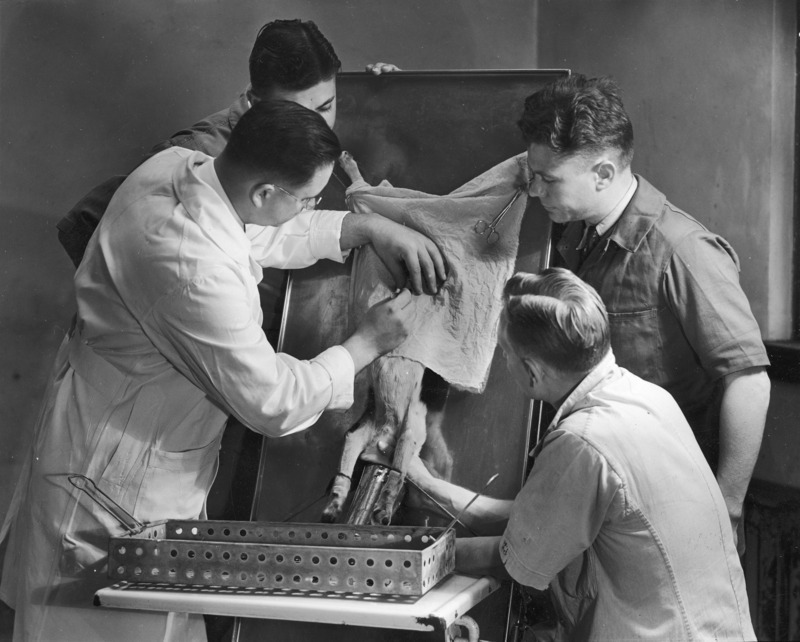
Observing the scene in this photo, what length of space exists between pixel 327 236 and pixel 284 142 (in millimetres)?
447

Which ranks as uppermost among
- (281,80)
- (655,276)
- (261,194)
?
(281,80)

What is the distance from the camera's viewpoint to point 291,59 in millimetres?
2248

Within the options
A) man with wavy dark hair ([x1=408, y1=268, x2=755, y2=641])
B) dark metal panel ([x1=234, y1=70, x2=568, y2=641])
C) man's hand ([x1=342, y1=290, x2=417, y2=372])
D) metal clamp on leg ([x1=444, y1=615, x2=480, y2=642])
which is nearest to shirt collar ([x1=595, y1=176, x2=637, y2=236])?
dark metal panel ([x1=234, y1=70, x2=568, y2=641])

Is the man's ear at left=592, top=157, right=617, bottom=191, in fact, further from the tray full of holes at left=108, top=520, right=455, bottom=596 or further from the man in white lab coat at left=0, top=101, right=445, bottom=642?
the tray full of holes at left=108, top=520, right=455, bottom=596

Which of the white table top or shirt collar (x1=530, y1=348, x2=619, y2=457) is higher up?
shirt collar (x1=530, y1=348, x2=619, y2=457)

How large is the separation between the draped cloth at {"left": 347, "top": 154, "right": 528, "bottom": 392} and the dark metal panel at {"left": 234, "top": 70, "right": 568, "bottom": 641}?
4cm

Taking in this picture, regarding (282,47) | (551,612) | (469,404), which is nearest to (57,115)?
(282,47)

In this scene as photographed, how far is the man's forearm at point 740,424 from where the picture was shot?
1895mm

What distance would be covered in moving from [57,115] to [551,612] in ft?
6.39

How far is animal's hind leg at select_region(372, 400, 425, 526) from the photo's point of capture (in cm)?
196

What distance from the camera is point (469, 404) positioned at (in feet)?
6.72

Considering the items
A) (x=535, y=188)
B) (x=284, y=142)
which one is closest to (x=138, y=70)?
(x=284, y=142)

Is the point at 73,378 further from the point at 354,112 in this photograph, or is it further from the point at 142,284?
the point at 354,112

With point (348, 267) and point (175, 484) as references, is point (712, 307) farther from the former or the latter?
point (175, 484)
